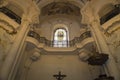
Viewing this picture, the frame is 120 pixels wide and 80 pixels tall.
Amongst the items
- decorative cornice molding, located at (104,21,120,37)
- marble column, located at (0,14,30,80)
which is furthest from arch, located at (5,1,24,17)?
decorative cornice molding, located at (104,21,120,37)

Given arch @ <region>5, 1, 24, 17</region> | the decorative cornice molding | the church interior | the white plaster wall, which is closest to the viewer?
the church interior

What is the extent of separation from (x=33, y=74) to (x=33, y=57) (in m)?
1.37

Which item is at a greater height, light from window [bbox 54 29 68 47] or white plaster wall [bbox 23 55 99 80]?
light from window [bbox 54 29 68 47]

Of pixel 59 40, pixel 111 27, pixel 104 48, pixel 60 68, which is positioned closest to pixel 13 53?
pixel 60 68

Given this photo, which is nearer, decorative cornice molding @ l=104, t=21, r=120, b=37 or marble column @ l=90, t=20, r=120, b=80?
marble column @ l=90, t=20, r=120, b=80

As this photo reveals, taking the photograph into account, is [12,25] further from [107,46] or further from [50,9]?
[107,46]

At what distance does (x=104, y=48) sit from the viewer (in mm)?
11727

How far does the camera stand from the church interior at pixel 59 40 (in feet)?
38.5

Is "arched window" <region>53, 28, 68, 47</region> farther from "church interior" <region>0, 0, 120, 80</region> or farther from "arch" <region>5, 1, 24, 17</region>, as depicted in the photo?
"arch" <region>5, 1, 24, 17</region>

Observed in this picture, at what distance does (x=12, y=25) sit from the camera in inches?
527

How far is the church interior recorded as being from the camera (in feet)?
38.5

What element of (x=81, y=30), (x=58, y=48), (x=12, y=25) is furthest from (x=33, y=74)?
(x=81, y=30)

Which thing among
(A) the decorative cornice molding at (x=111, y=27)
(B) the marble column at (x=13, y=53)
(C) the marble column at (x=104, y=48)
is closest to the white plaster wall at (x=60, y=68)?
(A) the decorative cornice molding at (x=111, y=27)

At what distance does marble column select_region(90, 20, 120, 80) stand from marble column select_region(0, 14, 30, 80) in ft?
15.7
